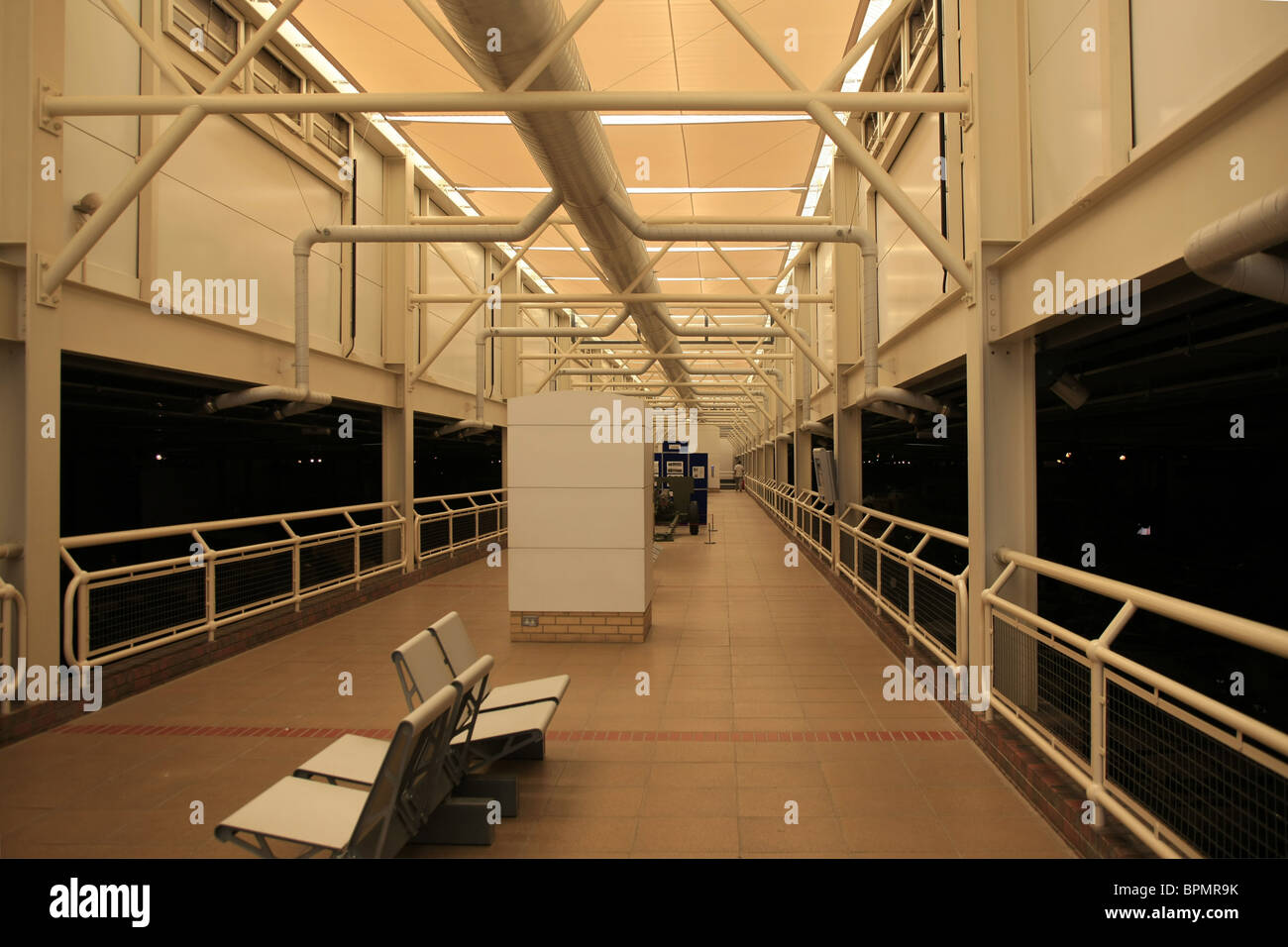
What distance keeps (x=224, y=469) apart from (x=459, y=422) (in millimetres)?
9621

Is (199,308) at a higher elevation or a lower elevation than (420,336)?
lower

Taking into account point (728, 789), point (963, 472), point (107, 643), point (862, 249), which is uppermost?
point (862, 249)

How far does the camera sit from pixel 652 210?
13.1 meters

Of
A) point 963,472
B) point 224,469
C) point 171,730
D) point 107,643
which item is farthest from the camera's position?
point 224,469

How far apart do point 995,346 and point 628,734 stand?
3.42 meters

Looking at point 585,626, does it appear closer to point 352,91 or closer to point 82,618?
point 82,618

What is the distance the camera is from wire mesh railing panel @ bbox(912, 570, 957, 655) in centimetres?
561

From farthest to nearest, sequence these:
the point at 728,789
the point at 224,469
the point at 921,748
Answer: the point at 224,469 → the point at 921,748 → the point at 728,789

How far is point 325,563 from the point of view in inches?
356

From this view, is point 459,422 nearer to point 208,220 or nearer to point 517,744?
point 208,220

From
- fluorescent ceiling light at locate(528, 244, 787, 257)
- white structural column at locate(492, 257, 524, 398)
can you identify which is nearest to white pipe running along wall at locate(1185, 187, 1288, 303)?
fluorescent ceiling light at locate(528, 244, 787, 257)

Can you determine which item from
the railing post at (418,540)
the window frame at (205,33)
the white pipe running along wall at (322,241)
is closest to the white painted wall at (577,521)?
the white pipe running along wall at (322,241)

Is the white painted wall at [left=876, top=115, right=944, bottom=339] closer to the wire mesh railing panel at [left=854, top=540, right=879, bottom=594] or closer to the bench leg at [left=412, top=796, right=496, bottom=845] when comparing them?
the wire mesh railing panel at [left=854, top=540, right=879, bottom=594]

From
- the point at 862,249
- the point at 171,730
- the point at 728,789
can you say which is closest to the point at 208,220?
the point at 171,730
